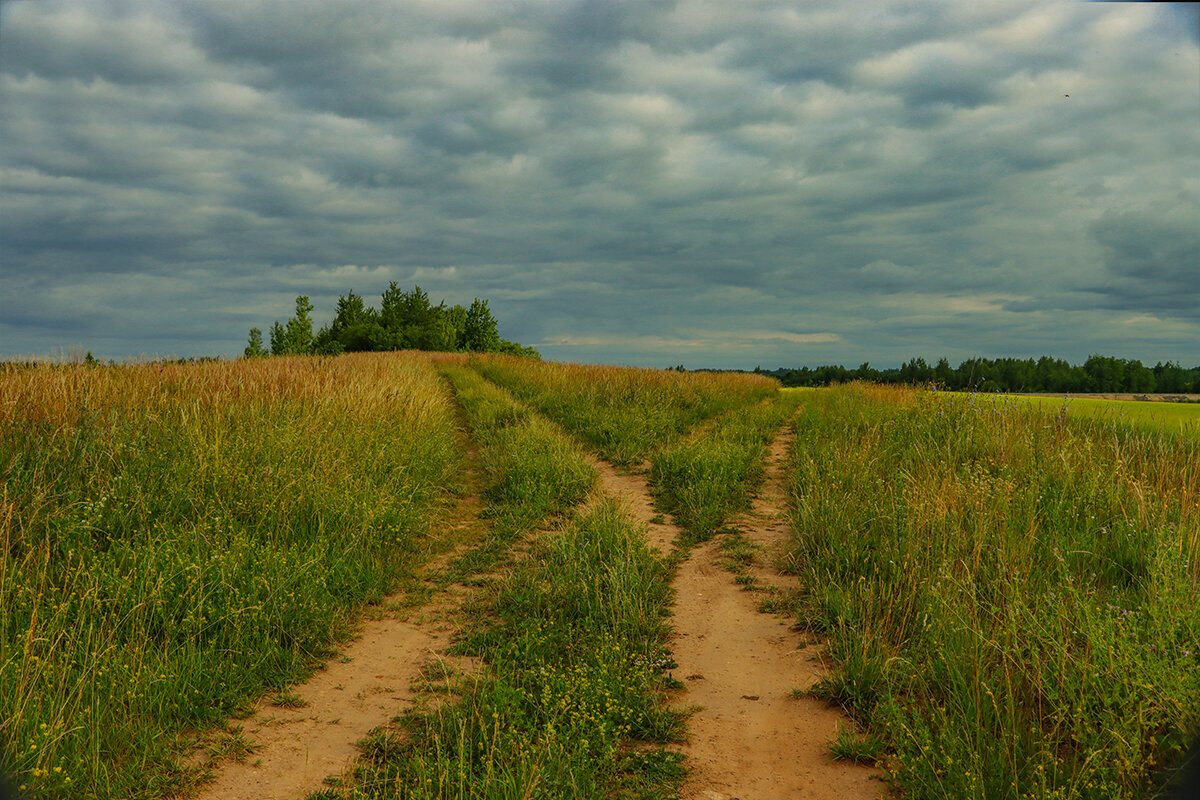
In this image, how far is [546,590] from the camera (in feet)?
18.1

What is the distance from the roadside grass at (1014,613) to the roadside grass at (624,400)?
14.4 ft

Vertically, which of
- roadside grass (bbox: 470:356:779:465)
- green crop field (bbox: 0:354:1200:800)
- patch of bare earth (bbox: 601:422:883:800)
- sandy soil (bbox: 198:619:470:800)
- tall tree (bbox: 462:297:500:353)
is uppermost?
tall tree (bbox: 462:297:500:353)

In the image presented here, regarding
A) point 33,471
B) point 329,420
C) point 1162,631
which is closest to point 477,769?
point 1162,631

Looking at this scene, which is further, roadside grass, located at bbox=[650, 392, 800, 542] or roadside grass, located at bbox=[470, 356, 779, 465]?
roadside grass, located at bbox=[470, 356, 779, 465]

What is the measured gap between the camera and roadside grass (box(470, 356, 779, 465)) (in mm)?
12539

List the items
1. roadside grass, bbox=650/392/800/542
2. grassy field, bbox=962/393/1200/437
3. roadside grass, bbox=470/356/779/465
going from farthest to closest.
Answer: roadside grass, bbox=470/356/779/465 < grassy field, bbox=962/393/1200/437 < roadside grass, bbox=650/392/800/542

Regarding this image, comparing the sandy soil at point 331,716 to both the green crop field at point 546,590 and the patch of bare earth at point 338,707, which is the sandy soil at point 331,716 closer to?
the patch of bare earth at point 338,707

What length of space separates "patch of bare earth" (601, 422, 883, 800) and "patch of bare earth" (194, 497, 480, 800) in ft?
5.51

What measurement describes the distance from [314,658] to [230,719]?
788mm

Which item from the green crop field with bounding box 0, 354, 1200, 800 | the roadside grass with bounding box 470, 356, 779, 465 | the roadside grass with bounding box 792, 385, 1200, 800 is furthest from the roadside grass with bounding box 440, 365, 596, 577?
the roadside grass with bounding box 792, 385, 1200, 800

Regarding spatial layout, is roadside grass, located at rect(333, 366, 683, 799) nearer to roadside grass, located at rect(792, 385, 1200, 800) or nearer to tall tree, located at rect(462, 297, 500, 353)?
roadside grass, located at rect(792, 385, 1200, 800)

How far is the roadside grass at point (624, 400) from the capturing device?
12539mm

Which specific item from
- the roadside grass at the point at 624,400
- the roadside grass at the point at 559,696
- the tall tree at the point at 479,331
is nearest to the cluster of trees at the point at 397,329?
the tall tree at the point at 479,331

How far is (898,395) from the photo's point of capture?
16094 millimetres
